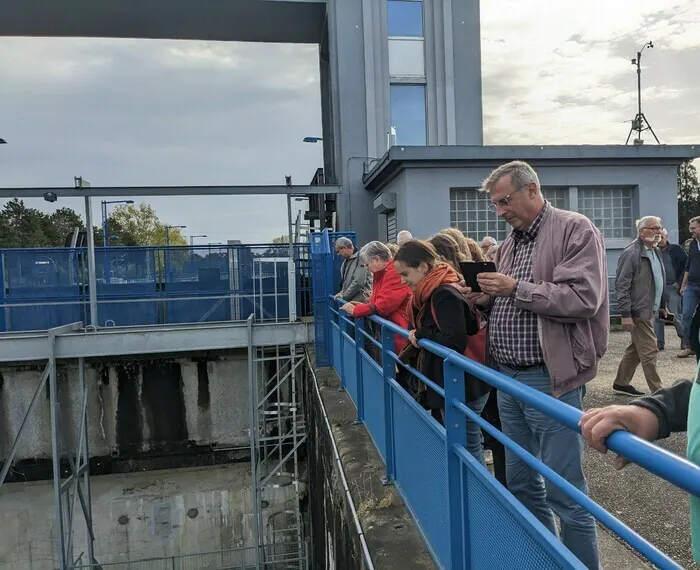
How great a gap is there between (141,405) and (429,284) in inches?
356

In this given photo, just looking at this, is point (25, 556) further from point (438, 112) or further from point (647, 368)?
point (438, 112)

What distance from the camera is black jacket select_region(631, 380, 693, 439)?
1.24m

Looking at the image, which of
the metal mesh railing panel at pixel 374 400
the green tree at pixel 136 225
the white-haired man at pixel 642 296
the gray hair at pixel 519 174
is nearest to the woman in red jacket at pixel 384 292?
the metal mesh railing panel at pixel 374 400

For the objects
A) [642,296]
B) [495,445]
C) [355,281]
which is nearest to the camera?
[495,445]

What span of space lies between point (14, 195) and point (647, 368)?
Result: 40.4 ft

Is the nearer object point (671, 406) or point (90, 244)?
point (671, 406)

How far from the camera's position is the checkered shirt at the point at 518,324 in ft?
7.79

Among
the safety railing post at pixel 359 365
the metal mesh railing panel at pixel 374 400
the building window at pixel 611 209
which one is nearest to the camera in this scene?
the metal mesh railing panel at pixel 374 400

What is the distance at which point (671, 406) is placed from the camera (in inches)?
49.4

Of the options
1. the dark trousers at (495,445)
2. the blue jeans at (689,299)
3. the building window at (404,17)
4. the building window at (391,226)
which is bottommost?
the dark trousers at (495,445)

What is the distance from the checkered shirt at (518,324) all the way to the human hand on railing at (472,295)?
0.84 ft

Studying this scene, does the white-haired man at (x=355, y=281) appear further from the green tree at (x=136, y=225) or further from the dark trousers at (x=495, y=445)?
the green tree at (x=136, y=225)

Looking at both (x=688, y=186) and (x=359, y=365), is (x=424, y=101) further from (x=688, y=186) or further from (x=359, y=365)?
(x=688, y=186)

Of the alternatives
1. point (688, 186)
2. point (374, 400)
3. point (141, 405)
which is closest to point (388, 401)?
point (374, 400)
